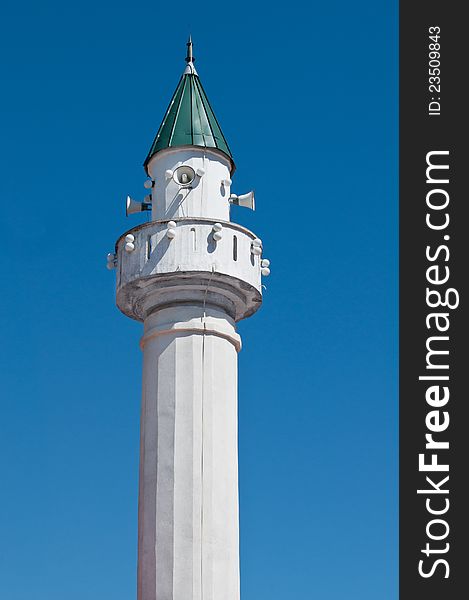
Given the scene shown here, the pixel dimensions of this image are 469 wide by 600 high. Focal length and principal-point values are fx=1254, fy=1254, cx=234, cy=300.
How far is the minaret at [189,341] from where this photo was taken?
1235 inches

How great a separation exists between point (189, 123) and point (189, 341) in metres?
6.63

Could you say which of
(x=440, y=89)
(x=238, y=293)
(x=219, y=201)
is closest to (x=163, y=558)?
(x=238, y=293)

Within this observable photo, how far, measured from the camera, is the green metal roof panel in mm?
35406

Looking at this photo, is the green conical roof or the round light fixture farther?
the green conical roof

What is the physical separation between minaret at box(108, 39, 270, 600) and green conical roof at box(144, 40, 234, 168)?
4 centimetres

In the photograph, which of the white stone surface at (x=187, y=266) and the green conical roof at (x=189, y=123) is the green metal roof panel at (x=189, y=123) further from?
the white stone surface at (x=187, y=266)

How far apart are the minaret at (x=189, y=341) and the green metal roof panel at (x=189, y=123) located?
41mm

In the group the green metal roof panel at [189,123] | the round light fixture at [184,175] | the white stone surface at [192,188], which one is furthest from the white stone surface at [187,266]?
the green metal roof panel at [189,123]

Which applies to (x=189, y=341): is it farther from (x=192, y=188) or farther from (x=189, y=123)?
(x=189, y=123)

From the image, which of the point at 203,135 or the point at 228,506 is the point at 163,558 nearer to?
the point at 228,506

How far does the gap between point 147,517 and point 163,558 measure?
1.23m

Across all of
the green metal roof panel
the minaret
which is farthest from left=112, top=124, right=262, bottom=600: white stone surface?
the green metal roof panel

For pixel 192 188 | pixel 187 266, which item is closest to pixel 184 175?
pixel 192 188

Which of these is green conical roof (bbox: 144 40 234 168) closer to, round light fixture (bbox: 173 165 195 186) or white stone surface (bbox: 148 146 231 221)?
white stone surface (bbox: 148 146 231 221)
